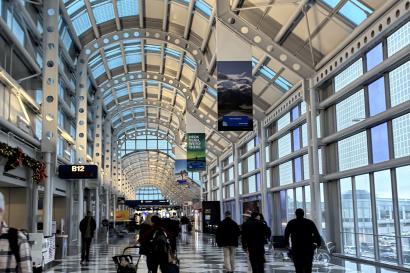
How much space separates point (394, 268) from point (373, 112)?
14.5ft

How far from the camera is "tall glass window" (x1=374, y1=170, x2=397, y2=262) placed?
14585 mm

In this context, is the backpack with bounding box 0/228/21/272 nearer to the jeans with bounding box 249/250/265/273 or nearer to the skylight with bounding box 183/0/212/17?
the jeans with bounding box 249/250/265/273

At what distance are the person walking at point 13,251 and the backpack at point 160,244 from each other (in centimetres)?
538

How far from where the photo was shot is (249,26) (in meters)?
18.2

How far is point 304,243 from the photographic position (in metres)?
9.30

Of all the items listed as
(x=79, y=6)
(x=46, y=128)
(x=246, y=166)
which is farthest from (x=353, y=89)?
(x=246, y=166)

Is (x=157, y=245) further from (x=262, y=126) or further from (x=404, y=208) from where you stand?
(x=262, y=126)

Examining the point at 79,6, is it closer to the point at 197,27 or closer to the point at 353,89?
the point at 197,27

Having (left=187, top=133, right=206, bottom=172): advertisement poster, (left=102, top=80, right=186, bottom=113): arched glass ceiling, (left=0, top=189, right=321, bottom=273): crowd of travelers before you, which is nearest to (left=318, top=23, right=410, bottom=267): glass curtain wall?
(left=0, top=189, right=321, bottom=273): crowd of travelers

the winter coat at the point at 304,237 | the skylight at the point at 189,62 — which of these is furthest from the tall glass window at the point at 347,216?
the skylight at the point at 189,62

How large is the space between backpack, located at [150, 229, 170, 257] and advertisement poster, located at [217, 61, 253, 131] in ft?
25.8

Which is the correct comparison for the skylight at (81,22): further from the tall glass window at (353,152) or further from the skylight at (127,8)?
the tall glass window at (353,152)

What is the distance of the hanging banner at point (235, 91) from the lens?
16.0 meters

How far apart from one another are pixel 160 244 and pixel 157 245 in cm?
5
